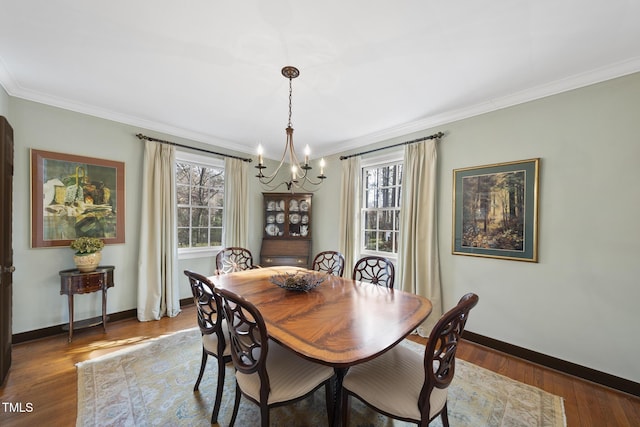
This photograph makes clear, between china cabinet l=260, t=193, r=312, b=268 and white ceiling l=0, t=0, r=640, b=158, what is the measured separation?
71.3 inches

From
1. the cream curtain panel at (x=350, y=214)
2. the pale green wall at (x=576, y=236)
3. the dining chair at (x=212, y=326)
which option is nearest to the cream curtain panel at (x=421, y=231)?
the pale green wall at (x=576, y=236)

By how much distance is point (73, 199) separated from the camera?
2820 millimetres

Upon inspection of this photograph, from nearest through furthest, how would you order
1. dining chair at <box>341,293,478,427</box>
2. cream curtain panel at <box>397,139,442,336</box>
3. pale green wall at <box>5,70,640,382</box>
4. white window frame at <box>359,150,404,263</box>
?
dining chair at <box>341,293,478,427</box>, pale green wall at <box>5,70,640,382</box>, cream curtain panel at <box>397,139,442,336</box>, white window frame at <box>359,150,404,263</box>

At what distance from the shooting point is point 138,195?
3.29 meters

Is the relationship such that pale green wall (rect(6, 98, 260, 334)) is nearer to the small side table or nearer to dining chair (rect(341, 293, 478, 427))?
the small side table

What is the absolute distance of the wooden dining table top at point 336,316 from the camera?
1.15 metres

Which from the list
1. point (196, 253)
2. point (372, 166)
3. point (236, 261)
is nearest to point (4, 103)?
point (196, 253)

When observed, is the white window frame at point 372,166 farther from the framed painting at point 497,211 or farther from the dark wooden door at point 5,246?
the dark wooden door at point 5,246

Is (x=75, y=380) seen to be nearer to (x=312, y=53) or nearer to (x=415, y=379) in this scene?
(x=415, y=379)

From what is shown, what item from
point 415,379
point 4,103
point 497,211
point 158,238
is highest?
point 4,103

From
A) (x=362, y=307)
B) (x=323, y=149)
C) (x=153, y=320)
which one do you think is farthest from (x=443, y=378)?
(x=323, y=149)

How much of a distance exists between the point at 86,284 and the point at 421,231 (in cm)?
390

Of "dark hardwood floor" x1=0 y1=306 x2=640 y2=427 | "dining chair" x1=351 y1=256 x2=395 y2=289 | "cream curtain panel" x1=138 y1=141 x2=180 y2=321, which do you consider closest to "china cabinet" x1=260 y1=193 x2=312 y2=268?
"cream curtain panel" x1=138 y1=141 x2=180 y2=321

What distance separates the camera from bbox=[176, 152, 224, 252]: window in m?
3.77
